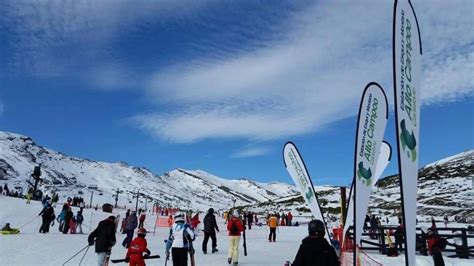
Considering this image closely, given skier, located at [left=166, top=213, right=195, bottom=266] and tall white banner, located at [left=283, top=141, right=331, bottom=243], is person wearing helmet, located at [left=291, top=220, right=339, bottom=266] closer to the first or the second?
skier, located at [left=166, top=213, right=195, bottom=266]

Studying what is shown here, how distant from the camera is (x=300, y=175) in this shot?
43.5 ft

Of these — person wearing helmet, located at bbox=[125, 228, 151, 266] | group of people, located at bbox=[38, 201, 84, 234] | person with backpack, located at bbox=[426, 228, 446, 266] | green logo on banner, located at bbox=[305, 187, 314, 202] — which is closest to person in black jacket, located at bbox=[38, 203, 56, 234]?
group of people, located at bbox=[38, 201, 84, 234]

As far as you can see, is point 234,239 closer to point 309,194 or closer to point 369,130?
point 309,194

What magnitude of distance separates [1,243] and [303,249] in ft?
46.4

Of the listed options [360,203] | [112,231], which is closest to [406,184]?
[360,203]

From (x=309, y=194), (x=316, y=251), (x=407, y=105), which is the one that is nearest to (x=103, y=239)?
(x=316, y=251)

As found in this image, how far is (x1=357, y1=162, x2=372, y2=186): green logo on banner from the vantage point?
7.98 metres

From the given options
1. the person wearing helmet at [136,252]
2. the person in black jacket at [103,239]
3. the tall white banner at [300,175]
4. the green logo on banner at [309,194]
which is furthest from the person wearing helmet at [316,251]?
the green logo on banner at [309,194]

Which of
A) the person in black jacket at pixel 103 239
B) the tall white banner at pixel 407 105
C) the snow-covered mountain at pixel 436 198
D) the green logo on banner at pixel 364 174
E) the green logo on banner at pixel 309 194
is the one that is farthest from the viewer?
the snow-covered mountain at pixel 436 198

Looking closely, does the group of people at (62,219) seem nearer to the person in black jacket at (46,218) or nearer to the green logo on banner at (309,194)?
the person in black jacket at (46,218)

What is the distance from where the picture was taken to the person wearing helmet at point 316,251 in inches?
177

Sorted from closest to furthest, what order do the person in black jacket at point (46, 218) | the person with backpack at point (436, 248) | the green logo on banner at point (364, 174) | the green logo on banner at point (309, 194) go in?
the green logo on banner at point (364, 174) → the person with backpack at point (436, 248) → the green logo on banner at point (309, 194) → the person in black jacket at point (46, 218)

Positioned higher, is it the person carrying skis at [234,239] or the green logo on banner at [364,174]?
the green logo on banner at [364,174]

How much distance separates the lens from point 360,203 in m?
7.75
